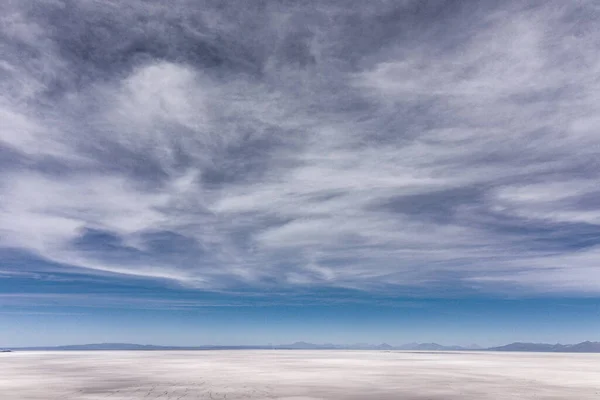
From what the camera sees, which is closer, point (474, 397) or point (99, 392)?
point (474, 397)

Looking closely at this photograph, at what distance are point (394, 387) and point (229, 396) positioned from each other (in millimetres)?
16586

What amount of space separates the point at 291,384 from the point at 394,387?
10137mm

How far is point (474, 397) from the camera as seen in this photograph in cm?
3622

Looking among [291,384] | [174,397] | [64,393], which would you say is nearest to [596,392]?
[291,384]

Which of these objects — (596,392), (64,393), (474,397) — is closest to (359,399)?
(474,397)

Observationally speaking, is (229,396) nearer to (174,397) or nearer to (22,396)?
(174,397)

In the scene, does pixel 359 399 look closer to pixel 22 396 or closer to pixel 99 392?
pixel 99 392

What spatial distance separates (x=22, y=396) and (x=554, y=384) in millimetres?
50102

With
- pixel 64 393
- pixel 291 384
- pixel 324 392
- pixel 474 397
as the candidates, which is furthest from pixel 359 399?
pixel 64 393

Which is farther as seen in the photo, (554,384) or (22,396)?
Result: (554,384)

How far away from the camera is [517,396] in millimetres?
37062

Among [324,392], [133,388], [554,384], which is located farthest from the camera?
[554,384]

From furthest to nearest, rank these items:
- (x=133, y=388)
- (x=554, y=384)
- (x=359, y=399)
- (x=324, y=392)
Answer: (x=554, y=384) → (x=133, y=388) → (x=324, y=392) → (x=359, y=399)

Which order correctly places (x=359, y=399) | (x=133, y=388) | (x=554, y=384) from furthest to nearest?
(x=554, y=384) < (x=133, y=388) < (x=359, y=399)
